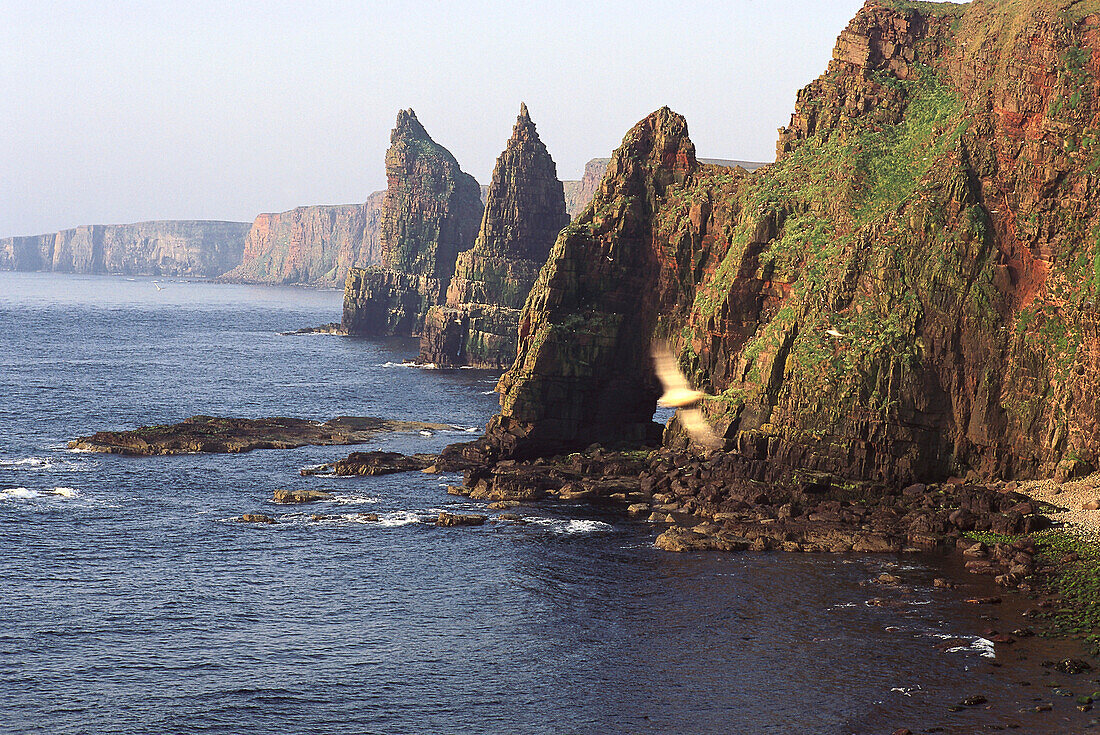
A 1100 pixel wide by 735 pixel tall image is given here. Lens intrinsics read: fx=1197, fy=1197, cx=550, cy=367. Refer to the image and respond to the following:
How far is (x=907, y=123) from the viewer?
5162 inches

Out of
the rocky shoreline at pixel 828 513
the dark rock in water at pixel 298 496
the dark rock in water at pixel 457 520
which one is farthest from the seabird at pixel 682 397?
the dark rock in water at pixel 298 496

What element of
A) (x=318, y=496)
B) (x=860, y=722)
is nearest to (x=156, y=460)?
(x=318, y=496)

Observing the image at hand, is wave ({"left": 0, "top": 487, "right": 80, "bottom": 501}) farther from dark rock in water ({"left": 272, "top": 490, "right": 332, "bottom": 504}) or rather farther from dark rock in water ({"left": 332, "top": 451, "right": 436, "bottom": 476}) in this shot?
dark rock in water ({"left": 332, "top": 451, "right": 436, "bottom": 476})

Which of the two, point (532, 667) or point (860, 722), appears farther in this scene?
point (532, 667)

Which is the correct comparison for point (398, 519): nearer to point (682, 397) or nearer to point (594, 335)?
point (594, 335)

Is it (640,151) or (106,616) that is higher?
(640,151)

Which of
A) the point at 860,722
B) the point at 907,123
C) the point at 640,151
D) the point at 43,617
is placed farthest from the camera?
the point at 640,151

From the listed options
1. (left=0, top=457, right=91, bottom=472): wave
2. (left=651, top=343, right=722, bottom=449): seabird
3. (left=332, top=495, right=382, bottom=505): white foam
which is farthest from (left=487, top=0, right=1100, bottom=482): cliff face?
(left=0, top=457, right=91, bottom=472): wave

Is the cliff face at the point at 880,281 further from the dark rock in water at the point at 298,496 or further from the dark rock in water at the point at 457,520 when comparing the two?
the dark rock in water at the point at 457,520

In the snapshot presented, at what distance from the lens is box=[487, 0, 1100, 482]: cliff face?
110 metres

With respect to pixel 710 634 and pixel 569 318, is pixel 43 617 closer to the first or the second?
pixel 710 634

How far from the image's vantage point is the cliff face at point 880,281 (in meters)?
110

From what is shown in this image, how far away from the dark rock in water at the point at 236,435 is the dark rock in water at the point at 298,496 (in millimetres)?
26052

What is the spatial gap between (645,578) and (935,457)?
3575cm
